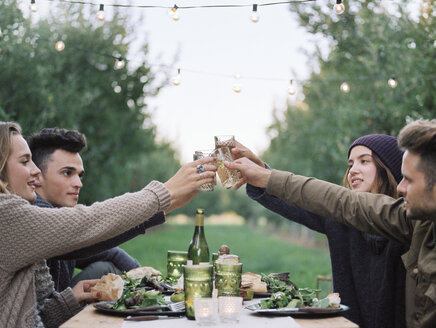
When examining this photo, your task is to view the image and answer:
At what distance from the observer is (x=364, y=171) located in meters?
3.36

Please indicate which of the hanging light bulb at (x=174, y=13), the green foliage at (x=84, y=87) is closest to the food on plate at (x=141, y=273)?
the hanging light bulb at (x=174, y=13)

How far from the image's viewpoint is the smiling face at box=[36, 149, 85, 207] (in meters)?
3.68

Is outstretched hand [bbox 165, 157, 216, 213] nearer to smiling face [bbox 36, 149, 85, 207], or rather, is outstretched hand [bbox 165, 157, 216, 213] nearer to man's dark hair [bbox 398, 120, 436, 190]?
man's dark hair [bbox 398, 120, 436, 190]

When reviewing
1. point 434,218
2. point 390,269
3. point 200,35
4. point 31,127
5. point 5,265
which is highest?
point 200,35

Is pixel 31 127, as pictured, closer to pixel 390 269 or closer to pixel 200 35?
pixel 200 35

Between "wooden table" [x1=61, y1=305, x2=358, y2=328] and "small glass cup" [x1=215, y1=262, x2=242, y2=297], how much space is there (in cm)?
35

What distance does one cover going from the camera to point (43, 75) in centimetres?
925

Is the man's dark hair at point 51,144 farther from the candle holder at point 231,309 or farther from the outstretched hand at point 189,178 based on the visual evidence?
the candle holder at point 231,309

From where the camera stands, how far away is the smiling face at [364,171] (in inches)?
132

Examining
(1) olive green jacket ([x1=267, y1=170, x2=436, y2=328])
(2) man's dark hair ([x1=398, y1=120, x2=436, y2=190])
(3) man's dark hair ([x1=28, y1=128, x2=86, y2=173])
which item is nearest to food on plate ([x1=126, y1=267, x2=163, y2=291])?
(1) olive green jacket ([x1=267, y1=170, x2=436, y2=328])

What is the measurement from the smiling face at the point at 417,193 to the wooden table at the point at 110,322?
0.60 metres

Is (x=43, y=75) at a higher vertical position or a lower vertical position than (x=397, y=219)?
higher

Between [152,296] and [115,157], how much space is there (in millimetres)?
10734

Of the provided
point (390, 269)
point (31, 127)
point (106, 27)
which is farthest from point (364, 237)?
point (106, 27)
